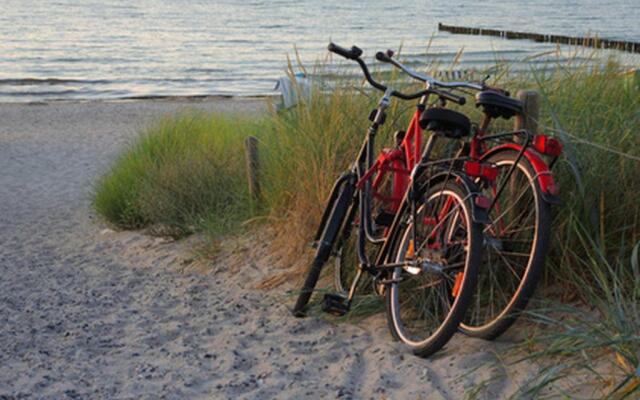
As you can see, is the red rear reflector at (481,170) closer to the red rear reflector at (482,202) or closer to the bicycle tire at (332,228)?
the red rear reflector at (482,202)

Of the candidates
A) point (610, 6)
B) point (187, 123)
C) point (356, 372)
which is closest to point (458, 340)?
point (356, 372)

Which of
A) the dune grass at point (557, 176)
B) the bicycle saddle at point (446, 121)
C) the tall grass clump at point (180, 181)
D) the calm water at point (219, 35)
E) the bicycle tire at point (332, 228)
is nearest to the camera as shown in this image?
the dune grass at point (557, 176)

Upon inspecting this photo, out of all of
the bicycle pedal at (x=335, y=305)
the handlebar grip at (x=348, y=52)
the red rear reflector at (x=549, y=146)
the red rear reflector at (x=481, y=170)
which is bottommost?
the bicycle pedal at (x=335, y=305)

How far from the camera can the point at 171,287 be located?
6180 mm

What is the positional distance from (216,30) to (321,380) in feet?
147

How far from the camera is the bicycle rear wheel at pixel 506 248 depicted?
157 inches

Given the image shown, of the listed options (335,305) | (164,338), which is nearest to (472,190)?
(335,305)

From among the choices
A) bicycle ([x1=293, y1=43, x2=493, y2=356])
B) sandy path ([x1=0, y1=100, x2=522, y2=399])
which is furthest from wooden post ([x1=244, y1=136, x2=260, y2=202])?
bicycle ([x1=293, y1=43, x2=493, y2=356])

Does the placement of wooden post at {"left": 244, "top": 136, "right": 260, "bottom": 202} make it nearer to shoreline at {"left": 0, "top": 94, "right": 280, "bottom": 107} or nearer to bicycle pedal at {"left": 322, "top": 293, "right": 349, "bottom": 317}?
bicycle pedal at {"left": 322, "top": 293, "right": 349, "bottom": 317}

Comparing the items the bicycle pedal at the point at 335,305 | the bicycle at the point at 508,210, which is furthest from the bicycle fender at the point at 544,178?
the bicycle pedal at the point at 335,305

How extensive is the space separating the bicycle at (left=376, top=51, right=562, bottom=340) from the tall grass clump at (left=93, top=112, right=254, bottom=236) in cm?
278

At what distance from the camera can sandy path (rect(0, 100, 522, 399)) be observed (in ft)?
13.5

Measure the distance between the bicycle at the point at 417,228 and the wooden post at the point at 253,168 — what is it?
1857 mm

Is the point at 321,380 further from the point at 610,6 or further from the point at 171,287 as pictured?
the point at 610,6
